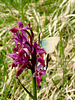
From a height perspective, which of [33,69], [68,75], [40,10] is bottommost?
[68,75]

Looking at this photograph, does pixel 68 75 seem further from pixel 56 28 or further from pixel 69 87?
pixel 56 28

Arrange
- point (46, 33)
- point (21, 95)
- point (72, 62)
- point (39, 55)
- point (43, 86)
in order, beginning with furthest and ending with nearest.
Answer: point (46, 33)
point (72, 62)
point (43, 86)
point (21, 95)
point (39, 55)

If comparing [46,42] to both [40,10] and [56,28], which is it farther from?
[40,10]

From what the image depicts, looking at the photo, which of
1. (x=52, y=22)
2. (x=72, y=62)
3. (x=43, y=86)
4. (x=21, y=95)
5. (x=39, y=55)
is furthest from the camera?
(x=52, y=22)

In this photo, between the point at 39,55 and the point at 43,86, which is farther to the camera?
the point at 43,86

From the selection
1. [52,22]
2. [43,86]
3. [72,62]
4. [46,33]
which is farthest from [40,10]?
[43,86]

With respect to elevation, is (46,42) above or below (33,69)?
above

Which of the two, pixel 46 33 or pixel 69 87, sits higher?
pixel 46 33

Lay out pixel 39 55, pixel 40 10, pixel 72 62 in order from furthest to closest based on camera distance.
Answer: pixel 40 10
pixel 72 62
pixel 39 55

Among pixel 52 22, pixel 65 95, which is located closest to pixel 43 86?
pixel 65 95
